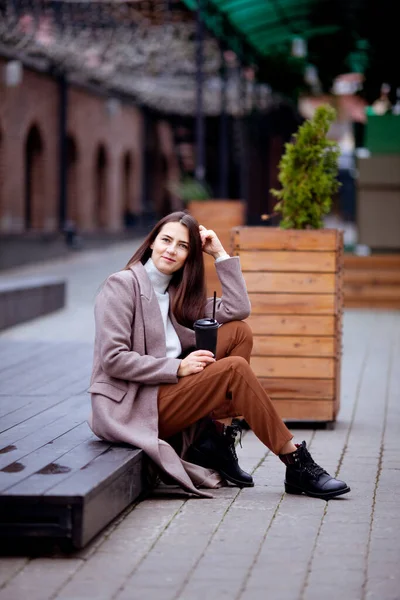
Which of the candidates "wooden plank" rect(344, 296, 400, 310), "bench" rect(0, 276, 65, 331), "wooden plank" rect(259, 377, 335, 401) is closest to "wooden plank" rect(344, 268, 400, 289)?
"wooden plank" rect(344, 296, 400, 310)

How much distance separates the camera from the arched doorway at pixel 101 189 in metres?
29.8

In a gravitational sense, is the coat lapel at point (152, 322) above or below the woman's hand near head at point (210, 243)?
below

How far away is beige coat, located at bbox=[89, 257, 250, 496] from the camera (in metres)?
5.25

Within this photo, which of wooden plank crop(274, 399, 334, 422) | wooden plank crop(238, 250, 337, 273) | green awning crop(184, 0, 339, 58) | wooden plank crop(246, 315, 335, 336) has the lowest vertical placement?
wooden plank crop(274, 399, 334, 422)

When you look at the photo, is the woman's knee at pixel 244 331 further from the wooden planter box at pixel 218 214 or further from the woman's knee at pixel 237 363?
the wooden planter box at pixel 218 214

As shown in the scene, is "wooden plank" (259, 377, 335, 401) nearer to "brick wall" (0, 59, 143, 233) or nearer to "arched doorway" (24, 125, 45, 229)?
"brick wall" (0, 59, 143, 233)

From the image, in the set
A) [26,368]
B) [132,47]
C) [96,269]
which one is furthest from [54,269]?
[26,368]

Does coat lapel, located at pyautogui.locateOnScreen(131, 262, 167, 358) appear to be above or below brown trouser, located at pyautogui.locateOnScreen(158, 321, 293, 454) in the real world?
above

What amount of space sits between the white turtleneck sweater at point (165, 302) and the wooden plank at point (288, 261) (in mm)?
1602

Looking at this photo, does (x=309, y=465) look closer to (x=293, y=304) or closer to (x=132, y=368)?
(x=132, y=368)

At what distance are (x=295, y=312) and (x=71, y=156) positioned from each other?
20427mm

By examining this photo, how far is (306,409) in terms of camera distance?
7.22 metres

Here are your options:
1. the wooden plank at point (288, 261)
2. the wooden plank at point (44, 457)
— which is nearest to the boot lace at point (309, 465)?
the wooden plank at point (44, 457)

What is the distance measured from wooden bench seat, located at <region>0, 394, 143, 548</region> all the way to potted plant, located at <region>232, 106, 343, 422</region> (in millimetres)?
1539
